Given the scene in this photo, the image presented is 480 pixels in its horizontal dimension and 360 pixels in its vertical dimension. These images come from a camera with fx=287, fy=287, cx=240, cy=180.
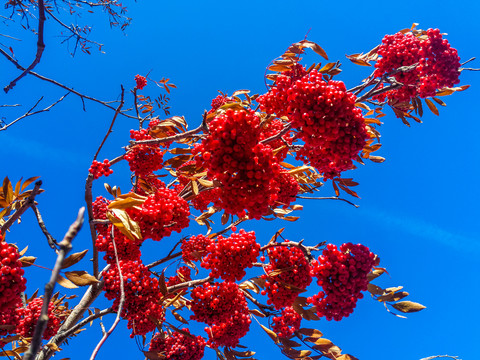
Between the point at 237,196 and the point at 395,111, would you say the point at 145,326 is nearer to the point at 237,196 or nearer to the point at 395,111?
the point at 237,196

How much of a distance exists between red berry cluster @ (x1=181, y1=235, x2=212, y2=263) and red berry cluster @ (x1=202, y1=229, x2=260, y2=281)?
49 centimetres

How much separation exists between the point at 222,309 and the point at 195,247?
748mm

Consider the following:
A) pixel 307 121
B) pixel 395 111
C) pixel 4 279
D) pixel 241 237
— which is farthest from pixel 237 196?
pixel 395 111

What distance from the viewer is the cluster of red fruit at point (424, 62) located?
270 cm

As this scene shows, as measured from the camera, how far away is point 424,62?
2.73 meters

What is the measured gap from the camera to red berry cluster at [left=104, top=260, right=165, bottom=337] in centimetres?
264

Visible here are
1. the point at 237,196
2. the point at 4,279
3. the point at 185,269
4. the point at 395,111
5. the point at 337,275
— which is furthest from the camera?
the point at 185,269

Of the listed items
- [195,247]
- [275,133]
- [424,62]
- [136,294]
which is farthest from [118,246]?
[424,62]

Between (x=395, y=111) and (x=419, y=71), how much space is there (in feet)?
2.50

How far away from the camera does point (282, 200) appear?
313cm

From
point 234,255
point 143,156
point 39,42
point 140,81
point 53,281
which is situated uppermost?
point 140,81

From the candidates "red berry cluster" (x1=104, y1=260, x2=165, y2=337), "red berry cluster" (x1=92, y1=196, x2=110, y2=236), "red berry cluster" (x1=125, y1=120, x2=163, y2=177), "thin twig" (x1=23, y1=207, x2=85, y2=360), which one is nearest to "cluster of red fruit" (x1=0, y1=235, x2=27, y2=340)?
"red berry cluster" (x1=104, y1=260, x2=165, y2=337)

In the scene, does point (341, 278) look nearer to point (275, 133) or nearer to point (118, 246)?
point (275, 133)

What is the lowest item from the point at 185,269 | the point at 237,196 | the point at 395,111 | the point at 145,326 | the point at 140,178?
the point at 145,326
